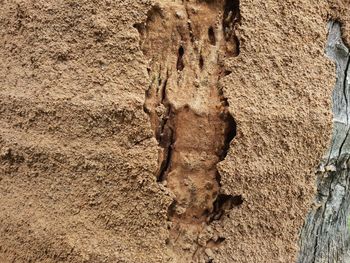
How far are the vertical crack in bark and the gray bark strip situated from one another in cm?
26

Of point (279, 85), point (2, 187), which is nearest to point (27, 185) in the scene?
point (2, 187)

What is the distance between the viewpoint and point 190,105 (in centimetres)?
105

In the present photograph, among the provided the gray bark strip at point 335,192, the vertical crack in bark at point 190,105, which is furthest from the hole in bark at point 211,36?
the gray bark strip at point 335,192

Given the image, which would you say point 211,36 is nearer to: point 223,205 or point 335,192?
point 223,205

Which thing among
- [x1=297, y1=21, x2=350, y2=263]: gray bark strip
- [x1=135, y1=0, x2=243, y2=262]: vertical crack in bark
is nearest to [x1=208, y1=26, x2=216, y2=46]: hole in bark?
[x1=135, y1=0, x2=243, y2=262]: vertical crack in bark

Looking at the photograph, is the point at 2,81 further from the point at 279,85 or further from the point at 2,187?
the point at 279,85

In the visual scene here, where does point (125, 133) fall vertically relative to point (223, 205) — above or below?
above

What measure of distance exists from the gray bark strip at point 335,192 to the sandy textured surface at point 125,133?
4cm

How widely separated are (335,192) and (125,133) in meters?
0.58

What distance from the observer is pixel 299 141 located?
1130 millimetres

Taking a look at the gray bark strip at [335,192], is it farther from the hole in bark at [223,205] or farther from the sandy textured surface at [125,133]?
the hole in bark at [223,205]

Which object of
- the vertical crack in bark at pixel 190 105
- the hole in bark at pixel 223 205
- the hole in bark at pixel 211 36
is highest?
the hole in bark at pixel 211 36

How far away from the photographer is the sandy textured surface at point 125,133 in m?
1.04

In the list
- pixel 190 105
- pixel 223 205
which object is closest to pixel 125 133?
pixel 190 105
